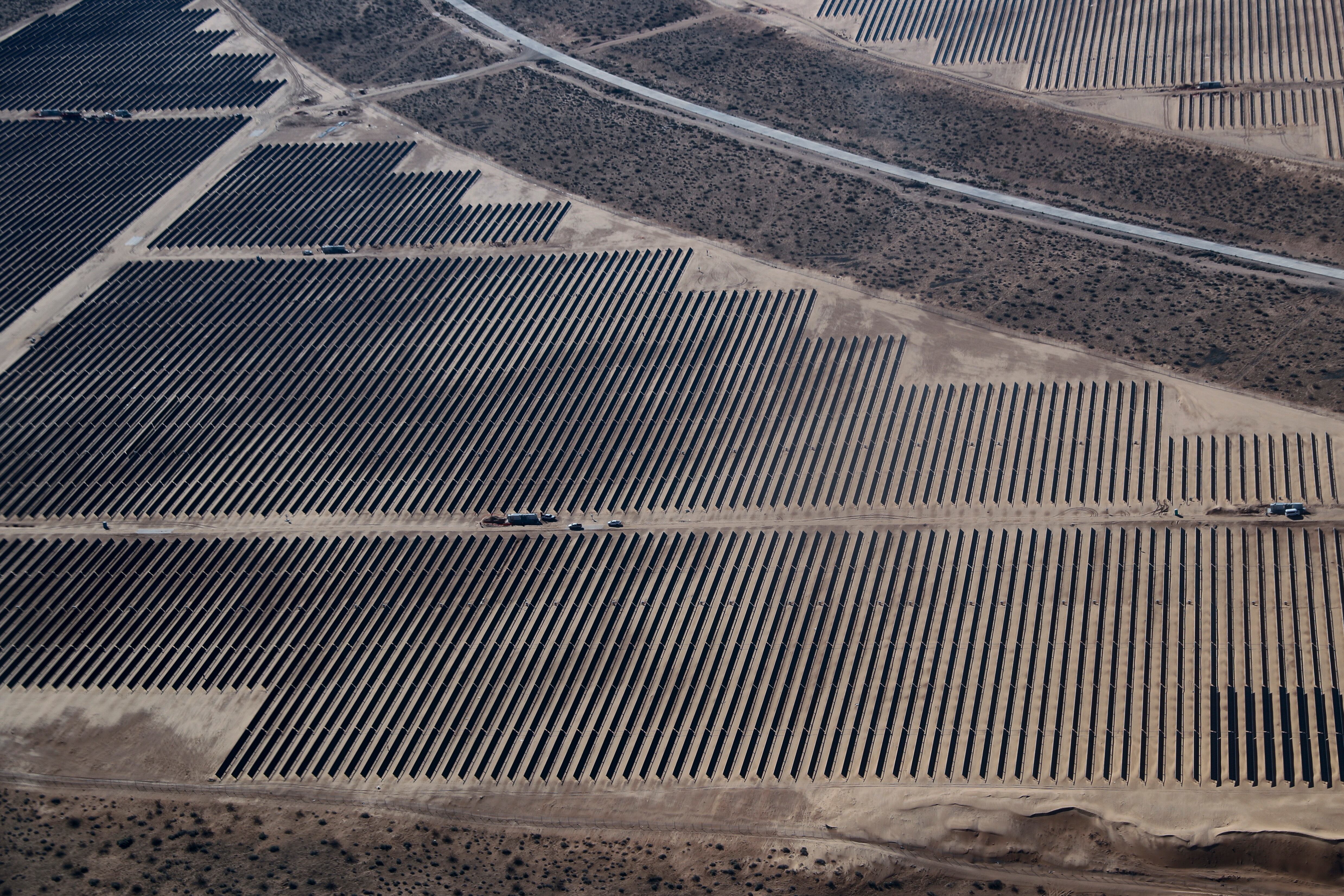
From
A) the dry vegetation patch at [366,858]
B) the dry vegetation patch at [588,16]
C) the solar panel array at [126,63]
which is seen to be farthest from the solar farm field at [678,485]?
the dry vegetation patch at [588,16]

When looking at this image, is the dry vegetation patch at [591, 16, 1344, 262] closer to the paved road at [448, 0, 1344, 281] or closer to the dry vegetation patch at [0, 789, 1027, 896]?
the paved road at [448, 0, 1344, 281]

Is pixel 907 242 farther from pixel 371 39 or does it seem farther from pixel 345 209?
pixel 371 39

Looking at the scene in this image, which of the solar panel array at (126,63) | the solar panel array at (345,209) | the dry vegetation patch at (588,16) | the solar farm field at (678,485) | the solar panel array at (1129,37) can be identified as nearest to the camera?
the solar farm field at (678,485)

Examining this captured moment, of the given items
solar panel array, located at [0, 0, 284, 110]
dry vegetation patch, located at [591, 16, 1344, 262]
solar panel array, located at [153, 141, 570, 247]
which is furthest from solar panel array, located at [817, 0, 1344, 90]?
solar panel array, located at [0, 0, 284, 110]

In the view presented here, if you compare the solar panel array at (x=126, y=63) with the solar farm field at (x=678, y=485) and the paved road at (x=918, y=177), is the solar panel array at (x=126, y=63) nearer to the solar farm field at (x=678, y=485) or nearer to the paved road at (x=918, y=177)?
the solar farm field at (x=678, y=485)

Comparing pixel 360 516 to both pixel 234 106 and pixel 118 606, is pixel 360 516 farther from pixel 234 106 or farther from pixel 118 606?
pixel 234 106

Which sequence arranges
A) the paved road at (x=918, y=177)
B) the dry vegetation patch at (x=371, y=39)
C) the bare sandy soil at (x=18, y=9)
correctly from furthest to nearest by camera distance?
1. the bare sandy soil at (x=18, y=9)
2. the dry vegetation patch at (x=371, y=39)
3. the paved road at (x=918, y=177)
